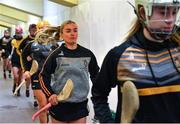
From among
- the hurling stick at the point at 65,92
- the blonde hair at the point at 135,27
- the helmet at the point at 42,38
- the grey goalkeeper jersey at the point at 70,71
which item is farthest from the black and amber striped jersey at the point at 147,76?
the helmet at the point at 42,38

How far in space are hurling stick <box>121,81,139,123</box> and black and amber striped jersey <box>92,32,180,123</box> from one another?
85mm

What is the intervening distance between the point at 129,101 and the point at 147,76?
21 cm

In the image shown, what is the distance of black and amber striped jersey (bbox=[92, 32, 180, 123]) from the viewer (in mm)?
2320

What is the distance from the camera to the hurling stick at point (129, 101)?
2217 mm

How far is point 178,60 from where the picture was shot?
96.1 inches

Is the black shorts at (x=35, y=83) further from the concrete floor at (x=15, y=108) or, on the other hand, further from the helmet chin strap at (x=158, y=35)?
the helmet chin strap at (x=158, y=35)

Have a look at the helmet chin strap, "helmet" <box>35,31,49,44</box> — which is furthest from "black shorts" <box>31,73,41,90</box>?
the helmet chin strap

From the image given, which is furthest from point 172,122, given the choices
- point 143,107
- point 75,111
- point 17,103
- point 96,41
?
point 17,103

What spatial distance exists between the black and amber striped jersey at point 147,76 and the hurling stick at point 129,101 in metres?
0.09

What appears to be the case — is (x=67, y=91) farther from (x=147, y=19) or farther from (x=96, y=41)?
(x=96, y=41)

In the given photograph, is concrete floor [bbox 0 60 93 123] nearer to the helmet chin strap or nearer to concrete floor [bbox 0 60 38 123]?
concrete floor [bbox 0 60 38 123]

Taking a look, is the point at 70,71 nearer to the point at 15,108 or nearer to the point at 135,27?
the point at 135,27

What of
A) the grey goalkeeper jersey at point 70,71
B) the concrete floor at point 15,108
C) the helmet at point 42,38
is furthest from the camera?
the concrete floor at point 15,108

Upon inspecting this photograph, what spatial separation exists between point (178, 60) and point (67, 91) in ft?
6.92
